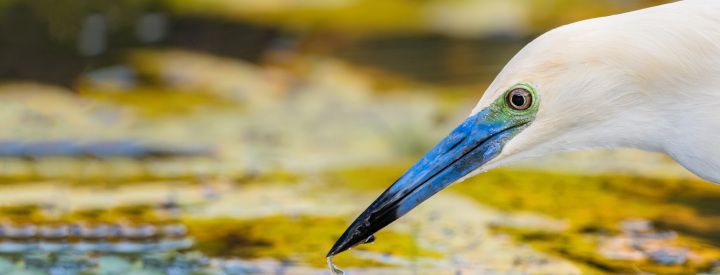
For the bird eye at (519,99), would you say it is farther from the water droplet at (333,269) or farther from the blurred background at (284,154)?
the blurred background at (284,154)

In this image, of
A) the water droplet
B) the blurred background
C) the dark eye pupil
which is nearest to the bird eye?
the dark eye pupil

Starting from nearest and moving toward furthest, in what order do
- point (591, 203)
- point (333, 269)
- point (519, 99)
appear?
point (519, 99)
point (333, 269)
point (591, 203)

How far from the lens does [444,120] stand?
5613mm

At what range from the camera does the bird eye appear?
112 inches

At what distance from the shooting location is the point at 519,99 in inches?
113

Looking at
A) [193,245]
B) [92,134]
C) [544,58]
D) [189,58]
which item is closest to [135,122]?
[92,134]

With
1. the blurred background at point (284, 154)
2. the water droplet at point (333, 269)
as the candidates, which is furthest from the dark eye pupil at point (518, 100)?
the blurred background at point (284, 154)

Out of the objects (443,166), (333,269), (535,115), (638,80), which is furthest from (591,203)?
(638,80)

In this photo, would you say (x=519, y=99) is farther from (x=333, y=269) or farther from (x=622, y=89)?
(x=333, y=269)

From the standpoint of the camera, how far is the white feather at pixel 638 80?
2721mm

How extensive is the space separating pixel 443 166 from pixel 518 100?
0.32m

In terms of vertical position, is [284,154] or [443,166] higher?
[284,154]

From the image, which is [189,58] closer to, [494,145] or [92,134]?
[92,134]

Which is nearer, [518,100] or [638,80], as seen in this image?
[638,80]
